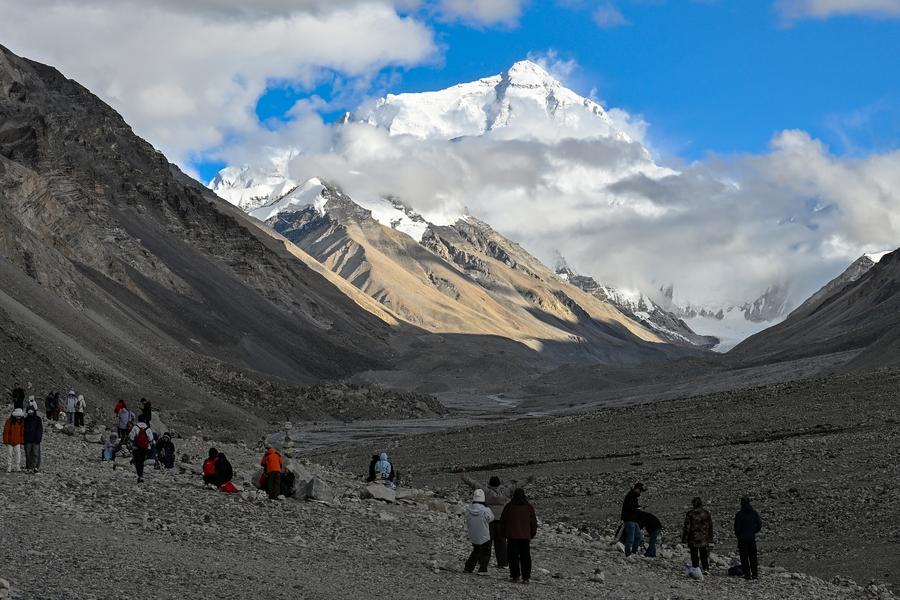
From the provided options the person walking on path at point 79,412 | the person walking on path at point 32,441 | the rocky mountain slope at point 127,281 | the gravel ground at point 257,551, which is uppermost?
the rocky mountain slope at point 127,281

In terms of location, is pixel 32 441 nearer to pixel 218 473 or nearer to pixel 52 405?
pixel 218 473

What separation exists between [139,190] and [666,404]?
84.7 m

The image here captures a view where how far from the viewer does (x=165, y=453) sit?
28.6 metres

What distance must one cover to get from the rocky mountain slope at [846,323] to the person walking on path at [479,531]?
9533 centimetres

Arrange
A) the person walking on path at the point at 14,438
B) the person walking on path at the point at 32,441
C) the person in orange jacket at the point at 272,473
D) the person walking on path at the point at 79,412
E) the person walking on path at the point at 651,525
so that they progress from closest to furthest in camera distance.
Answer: the person walking on path at the point at 14,438, the person walking on path at the point at 32,441, the person walking on path at the point at 651,525, the person in orange jacket at the point at 272,473, the person walking on path at the point at 79,412

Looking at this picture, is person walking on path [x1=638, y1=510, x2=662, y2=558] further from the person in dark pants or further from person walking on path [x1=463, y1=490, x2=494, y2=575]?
person walking on path [x1=463, y1=490, x2=494, y2=575]

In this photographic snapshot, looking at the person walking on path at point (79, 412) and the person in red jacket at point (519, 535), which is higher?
the person walking on path at point (79, 412)

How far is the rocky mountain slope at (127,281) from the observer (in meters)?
63.8

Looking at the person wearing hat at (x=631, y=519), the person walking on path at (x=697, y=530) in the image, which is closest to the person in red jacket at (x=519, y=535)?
the person walking on path at (x=697, y=530)

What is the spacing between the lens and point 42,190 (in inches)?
3912

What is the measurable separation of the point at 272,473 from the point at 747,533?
9221 millimetres

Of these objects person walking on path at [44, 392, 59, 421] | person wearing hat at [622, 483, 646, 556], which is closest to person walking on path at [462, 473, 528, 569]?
person wearing hat at [622, 483, 646, 556]

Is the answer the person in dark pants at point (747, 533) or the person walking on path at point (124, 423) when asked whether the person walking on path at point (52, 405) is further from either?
the person in dark pants at point (747, 533)

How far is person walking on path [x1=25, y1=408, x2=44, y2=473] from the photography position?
23188 millimetres
